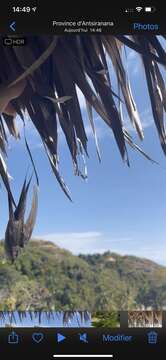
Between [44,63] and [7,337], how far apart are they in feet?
1.91

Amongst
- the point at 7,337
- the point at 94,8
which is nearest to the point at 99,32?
the point at 94,8

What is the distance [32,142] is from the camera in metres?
1.19

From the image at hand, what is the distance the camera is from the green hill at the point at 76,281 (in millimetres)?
1127

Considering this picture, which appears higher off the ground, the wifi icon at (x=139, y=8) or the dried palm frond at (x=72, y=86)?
the wifi icon at (x=139, y=8)

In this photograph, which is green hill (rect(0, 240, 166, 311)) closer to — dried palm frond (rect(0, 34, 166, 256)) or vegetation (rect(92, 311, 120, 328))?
vegetation (rect(92, 311, 120, 328))

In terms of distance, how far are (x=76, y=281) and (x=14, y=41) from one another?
0.51m

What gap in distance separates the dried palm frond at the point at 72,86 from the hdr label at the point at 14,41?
0.01 meters

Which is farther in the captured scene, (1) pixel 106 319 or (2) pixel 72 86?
(2) pixel 72 86

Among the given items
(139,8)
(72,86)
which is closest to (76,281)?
(72,86)

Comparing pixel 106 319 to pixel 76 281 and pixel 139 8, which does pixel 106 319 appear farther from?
pixel 139 8

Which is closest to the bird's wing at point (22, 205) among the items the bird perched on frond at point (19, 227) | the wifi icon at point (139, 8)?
the bird perched on frond at point (19, 227)

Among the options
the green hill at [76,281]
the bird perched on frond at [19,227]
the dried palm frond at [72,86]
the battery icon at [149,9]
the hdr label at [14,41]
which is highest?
the battery icon at [149,9]

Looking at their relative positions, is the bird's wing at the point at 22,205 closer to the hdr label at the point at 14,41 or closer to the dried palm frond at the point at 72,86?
the dried palm frond at the point at 72,86

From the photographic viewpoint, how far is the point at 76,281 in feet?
3.76
